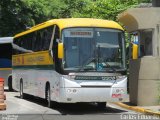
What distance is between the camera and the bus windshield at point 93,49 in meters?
16.5

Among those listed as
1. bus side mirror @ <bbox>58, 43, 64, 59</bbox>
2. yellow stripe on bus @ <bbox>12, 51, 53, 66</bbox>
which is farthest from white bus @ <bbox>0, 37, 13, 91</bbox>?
bus side mirror @ <bbox>58, 43, 64, 59</bbox>

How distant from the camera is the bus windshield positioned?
54.0 feet

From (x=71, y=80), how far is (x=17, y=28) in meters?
25.3

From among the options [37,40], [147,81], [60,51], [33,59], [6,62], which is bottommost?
[147,81]

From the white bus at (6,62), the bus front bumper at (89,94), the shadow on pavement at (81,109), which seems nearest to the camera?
the bus front bumper at (89,94)

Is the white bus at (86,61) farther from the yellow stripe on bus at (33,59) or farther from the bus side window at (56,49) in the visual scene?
the yellow stripe on bus at (33,59)

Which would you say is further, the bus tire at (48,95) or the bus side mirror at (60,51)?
the bus tire at (48,95)

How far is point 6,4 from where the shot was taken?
39.6 meters

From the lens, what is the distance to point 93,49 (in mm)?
16750

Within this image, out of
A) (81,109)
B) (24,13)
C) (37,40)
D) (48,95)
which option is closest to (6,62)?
(37,40)

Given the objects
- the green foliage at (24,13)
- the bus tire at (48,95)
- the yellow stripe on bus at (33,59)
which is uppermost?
the green foliage at (24,13)

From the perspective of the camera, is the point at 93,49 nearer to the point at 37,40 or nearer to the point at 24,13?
the point at 37,40

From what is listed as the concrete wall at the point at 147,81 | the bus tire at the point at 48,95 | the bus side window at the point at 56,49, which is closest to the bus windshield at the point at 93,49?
the bus side window at the point at 56,49

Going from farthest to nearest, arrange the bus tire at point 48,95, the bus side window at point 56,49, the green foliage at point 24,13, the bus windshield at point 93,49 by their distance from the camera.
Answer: the green foliage at point 24,13
the bus tire at point 48,95
the bus side window at point 56,49
the bus windshield at point 93,49
